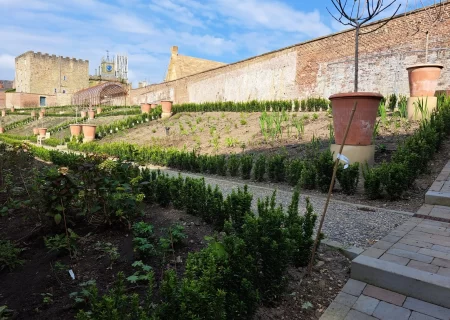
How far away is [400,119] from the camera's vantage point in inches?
296

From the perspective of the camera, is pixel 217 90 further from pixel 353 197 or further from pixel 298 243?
pixel 298 243

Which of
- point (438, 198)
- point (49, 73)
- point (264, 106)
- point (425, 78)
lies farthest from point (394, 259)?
point (49, 73)

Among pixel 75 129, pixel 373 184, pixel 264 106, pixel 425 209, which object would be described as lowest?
pixel 425 209

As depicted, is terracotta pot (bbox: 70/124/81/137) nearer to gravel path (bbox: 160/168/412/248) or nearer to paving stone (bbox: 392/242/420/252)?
gravel path (bbox: 160/168/412/248)

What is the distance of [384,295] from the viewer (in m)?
1.97

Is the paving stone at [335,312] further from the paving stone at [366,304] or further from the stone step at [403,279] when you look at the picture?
the stone step at [403,279]

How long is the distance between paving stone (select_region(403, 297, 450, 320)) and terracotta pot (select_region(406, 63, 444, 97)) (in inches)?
264

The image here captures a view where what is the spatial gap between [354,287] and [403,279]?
0.98ft

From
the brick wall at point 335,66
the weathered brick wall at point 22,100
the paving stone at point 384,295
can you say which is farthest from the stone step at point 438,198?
the weathered brick wall at point 22,100

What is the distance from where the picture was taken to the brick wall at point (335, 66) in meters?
10.7

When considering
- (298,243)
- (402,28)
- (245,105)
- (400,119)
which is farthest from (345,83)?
(298,243)

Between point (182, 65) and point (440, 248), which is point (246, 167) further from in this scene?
point (182, 65)

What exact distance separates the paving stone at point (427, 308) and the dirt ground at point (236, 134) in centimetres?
446

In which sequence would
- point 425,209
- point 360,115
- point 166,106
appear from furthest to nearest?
1. point 166,106
2. point 360,115
3. point 425,209
